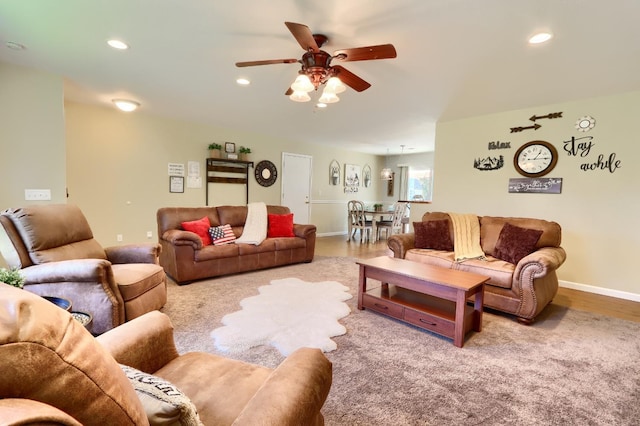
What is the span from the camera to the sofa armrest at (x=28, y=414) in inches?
15.4

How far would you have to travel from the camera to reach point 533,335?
2.49m

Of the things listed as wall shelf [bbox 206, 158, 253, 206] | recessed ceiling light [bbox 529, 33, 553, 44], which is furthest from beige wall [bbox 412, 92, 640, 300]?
wall shelf [bbox 206, 158, 253, 206]

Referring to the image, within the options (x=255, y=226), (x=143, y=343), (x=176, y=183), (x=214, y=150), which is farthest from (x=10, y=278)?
(x=214, y=150)

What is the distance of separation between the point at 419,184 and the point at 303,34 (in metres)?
7.47

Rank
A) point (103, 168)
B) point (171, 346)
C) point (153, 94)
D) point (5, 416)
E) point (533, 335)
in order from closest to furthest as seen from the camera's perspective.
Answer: point (5, 416), point (171, 346), point (533, 335), point (153, 94), point (103, 168)

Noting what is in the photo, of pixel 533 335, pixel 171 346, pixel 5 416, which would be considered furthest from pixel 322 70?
pixel 533 335

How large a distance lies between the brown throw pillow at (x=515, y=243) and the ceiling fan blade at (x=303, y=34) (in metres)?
2.68

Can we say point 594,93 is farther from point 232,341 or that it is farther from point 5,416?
point 5,416

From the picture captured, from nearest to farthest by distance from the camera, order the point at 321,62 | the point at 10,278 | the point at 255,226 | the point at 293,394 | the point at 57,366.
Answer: the point at 57,366
the point at 293,394
the point at 10,278
the point at 321,62
the point at 255,226

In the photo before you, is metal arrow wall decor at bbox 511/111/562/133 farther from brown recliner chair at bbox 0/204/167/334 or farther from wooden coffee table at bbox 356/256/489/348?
brown recliner chair at bbox 0/204/167/334

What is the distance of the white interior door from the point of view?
6.90m

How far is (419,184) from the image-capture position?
8.75 meters

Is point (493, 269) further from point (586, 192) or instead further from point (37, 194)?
point (37, 194)

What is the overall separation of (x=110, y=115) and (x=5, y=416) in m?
5.42
